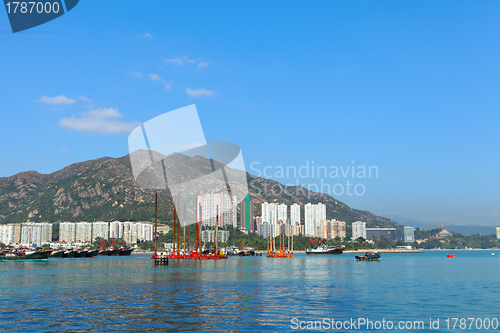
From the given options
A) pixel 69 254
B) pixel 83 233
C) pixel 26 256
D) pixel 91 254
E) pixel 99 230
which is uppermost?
pixel 99 230

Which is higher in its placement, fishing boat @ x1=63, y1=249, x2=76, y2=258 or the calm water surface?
the calm water surface

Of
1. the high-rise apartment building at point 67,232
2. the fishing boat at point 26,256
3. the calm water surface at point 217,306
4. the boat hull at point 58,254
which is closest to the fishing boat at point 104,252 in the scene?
the boat hull at point 58,254

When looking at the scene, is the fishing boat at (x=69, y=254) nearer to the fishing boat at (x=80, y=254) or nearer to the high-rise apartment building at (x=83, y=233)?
the fishing boat at (x=80, y=254)

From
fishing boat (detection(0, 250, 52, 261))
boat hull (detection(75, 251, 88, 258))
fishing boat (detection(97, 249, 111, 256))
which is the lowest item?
fishing boat (detection(97, 249, 111, 256))

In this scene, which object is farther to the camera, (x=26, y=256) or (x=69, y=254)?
(x=69, y=254)

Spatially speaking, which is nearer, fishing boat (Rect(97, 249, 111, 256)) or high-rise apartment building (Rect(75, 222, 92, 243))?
fishing boat (Rect(97, 249, 111, 256))


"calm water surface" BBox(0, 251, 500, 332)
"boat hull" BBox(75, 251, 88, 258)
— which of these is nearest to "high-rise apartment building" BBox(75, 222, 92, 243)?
"boat hull" BBox(75, 251, 88, 258)

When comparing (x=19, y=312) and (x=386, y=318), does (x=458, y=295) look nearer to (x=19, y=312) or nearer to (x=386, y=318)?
(x=386, y=318)

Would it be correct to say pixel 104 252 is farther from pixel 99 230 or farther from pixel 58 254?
pixel 99 230

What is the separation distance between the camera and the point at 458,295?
96.5ft

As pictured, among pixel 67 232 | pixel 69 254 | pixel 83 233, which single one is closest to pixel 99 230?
pixel 83 233

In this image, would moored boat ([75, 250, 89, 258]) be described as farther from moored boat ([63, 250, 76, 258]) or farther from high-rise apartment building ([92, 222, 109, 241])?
high-rise apartment building ([92, 222, 109, 241])

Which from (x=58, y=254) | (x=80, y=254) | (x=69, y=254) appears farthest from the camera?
(x=80, y=254)

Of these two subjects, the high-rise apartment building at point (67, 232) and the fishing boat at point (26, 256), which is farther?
the high-rise apartment building at point (67, 232)
